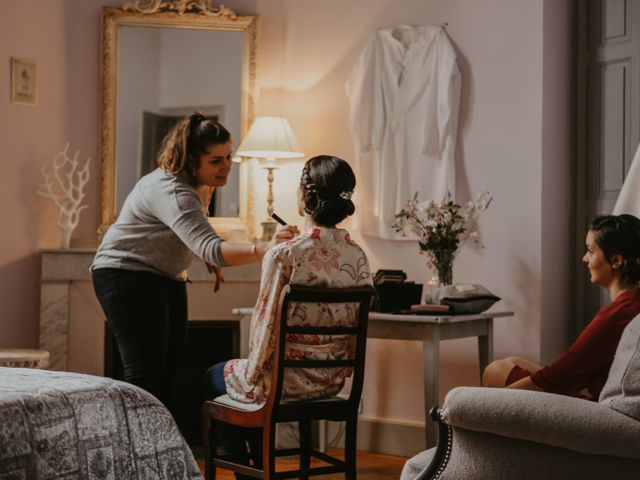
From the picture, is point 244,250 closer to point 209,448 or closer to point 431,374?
point 209,448

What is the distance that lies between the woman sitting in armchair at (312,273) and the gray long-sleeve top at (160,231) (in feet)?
0.72

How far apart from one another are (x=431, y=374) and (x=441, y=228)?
63cm

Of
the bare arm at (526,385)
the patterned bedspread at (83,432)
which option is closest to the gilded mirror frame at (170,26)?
the bare arm at (526,385)

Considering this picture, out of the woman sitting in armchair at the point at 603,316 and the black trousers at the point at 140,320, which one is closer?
the woman sitting in armchair at the point at 603,316

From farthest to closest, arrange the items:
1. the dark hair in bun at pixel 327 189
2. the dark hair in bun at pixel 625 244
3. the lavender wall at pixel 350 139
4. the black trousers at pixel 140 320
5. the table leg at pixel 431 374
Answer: the lavender wall at pixel 350 139
the table leg at pixel 431 374
the black trousers at pixel 140 320
the dark hair in bun at pixel 327 189
the dark hair in bun at pixel 625 244

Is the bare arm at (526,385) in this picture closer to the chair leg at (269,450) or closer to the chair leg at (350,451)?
the chair leg at (350,451)

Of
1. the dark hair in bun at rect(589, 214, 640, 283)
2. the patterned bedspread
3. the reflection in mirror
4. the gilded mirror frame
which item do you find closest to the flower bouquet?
the gilded mirror frame

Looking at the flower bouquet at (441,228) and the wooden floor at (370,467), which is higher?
the flower bouquet at (441,228)

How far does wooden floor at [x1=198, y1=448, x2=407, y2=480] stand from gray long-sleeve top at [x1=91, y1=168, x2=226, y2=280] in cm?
123

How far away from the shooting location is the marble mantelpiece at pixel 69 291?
4.51 m

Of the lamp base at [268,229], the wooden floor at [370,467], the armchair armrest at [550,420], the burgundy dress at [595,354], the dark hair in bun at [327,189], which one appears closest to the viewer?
the armchair armrest at [550,420]

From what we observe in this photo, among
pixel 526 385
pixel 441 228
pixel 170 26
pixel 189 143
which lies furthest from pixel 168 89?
pixel 526 385

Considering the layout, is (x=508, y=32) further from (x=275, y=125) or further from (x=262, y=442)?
(x=262, y=442)

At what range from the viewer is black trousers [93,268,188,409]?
9.69 ft
